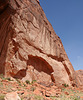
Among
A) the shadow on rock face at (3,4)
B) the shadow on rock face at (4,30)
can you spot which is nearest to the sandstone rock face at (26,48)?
the shadow on rock face at (4,30)

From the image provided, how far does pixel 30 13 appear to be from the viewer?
13.4 meters

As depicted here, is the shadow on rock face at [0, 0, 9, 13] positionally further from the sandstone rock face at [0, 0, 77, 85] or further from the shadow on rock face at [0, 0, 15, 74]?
the sandstone rock face at [0, 0, 77, 85]

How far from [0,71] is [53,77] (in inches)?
275

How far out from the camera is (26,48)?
36.3ft

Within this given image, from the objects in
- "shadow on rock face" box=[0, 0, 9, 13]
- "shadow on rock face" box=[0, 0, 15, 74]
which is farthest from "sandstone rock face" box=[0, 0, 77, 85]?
"shadow on rock face" box=[0, 0, 9, 13]

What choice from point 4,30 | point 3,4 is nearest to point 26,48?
point 4,30

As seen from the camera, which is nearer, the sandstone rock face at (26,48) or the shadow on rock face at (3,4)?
the sandstone rock face at (26,48)

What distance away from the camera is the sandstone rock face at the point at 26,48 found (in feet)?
31.8

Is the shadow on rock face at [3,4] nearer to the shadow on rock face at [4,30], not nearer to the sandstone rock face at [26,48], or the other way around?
the shadow on rock face at [4,30]

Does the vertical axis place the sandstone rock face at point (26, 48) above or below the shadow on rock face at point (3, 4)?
→ below

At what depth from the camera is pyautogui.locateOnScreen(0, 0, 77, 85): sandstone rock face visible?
970cm

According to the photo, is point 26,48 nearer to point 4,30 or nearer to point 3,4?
point 4,30

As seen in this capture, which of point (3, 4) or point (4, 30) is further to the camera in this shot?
point (3, 4)

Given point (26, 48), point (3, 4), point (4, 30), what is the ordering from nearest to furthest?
point (26, 48), point (4, 30), point (3, 4)
